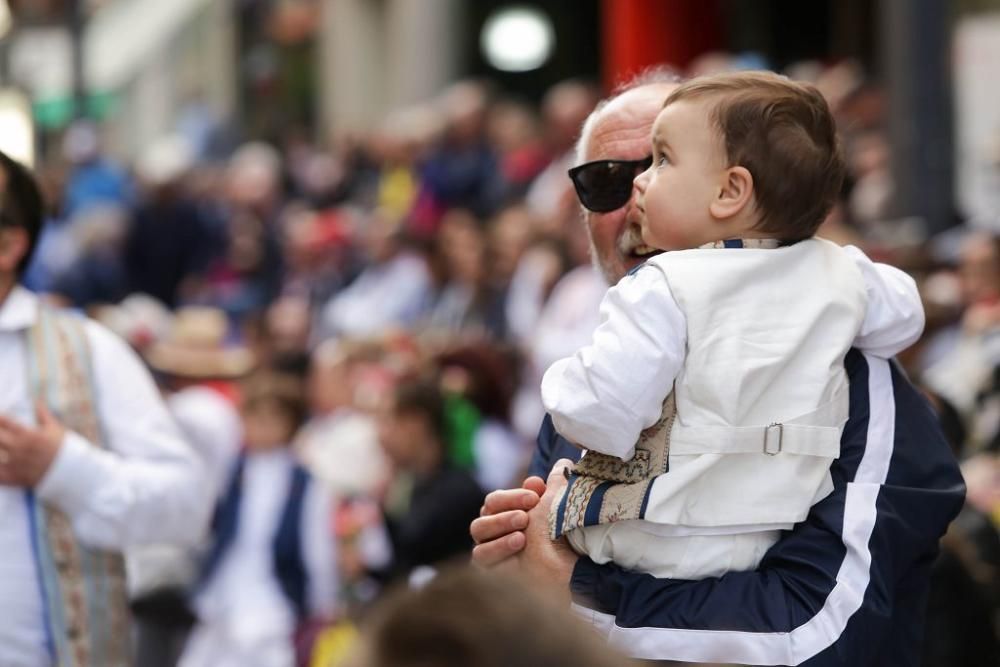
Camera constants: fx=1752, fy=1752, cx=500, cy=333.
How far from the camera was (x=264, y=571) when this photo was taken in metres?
7.29

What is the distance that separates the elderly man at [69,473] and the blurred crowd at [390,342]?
1425 millimetres

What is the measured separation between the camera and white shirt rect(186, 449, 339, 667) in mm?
7195

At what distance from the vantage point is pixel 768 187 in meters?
2.76

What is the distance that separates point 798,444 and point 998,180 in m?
8.06

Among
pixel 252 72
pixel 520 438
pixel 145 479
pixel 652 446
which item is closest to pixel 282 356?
pixel 520 438

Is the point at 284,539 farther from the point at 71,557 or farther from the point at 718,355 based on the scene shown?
the point at 718,355

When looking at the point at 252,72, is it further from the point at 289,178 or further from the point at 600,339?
the point at 600,339

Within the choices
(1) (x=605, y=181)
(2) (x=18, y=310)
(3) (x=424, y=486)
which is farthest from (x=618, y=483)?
(3) (x=424, y=486)

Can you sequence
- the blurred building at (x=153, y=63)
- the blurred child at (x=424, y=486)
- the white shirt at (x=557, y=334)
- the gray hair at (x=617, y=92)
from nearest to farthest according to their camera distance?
1. the gray hair at (x=617, y=92)
2. the blurred child at (x=424, y=486)
3. the white shirt at (x=557, y=334)
4. the blurred building at (x=153, y=63)

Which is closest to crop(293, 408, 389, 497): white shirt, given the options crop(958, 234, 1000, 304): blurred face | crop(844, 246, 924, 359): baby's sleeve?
crop(958, 234, 1000, 304): blurred face

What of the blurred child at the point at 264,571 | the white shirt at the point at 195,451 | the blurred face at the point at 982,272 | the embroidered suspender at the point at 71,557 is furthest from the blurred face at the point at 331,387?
the embroidered suspender at the point at 71,557

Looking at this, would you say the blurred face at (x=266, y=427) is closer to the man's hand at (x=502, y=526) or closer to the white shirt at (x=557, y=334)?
the white shirt at (x=557, y=334)

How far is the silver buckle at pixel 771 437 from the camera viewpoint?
2.69 m

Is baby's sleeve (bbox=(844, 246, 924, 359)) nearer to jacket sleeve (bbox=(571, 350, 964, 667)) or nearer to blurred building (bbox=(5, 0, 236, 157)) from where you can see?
jacket sleeve (bbox=(571, 350, 964, 667))
